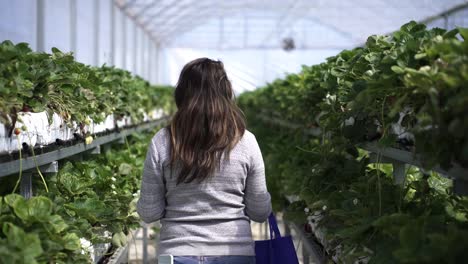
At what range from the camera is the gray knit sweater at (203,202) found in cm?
255

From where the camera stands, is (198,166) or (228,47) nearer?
(198,166)

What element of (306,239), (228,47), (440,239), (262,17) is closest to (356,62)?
(440,239)

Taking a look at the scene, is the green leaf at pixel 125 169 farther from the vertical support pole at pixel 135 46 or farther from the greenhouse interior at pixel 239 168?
the vertical support pole at pixel 135 46

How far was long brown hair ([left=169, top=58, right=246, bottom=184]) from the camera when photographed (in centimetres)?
254

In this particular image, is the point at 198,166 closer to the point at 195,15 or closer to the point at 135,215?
the point at 135,215

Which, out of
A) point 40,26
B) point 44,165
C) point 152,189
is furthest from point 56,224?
point 40,26

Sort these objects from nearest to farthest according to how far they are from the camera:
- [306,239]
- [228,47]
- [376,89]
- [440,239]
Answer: [440,239]
[376,89]
[306,239]
[228,47]

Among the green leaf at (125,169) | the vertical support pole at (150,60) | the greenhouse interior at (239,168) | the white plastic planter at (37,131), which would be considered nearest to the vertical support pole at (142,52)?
the vertical support pole at (150,60)

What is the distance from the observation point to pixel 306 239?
12.5 ft

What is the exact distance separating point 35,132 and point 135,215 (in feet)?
3.36

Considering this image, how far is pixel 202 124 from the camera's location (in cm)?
256

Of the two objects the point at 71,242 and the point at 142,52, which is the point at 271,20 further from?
the point at 71,242

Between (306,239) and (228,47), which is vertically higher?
(228,47)

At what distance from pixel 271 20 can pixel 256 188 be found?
74.8 ft
